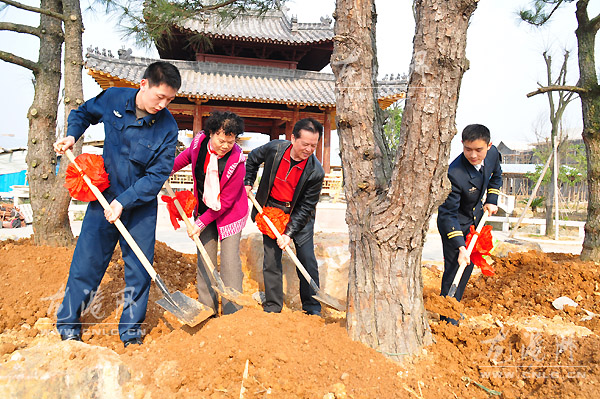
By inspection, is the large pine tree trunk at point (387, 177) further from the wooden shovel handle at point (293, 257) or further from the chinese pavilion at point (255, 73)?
the chinese pavilion at point (255, 73)

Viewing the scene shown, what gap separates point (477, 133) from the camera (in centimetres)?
272

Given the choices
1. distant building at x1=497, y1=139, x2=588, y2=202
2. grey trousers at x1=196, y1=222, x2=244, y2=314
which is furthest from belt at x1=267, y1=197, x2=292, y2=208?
distant building at x1=497, y1=139, x2=588, y2=202

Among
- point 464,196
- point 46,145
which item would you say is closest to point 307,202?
point 464,196

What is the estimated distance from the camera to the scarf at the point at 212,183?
8.64ft

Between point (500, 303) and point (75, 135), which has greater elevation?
point (75, 135)

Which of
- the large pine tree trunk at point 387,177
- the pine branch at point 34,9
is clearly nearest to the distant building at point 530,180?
the large pine tree trunk at point 387,177

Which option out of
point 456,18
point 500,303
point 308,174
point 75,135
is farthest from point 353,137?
point 500,303

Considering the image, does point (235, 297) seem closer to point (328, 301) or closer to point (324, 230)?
point (328, 301)

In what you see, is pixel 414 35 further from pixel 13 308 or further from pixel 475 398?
pixel 13 308

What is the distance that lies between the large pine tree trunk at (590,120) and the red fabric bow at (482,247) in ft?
7.85

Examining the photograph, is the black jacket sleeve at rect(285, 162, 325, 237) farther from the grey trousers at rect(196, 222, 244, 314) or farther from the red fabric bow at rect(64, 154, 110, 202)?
the red fabric bow at rect(64, 154, 110, 202)

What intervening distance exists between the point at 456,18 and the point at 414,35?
0.20 meters

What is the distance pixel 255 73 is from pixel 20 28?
862cm

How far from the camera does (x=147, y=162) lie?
2.41m
